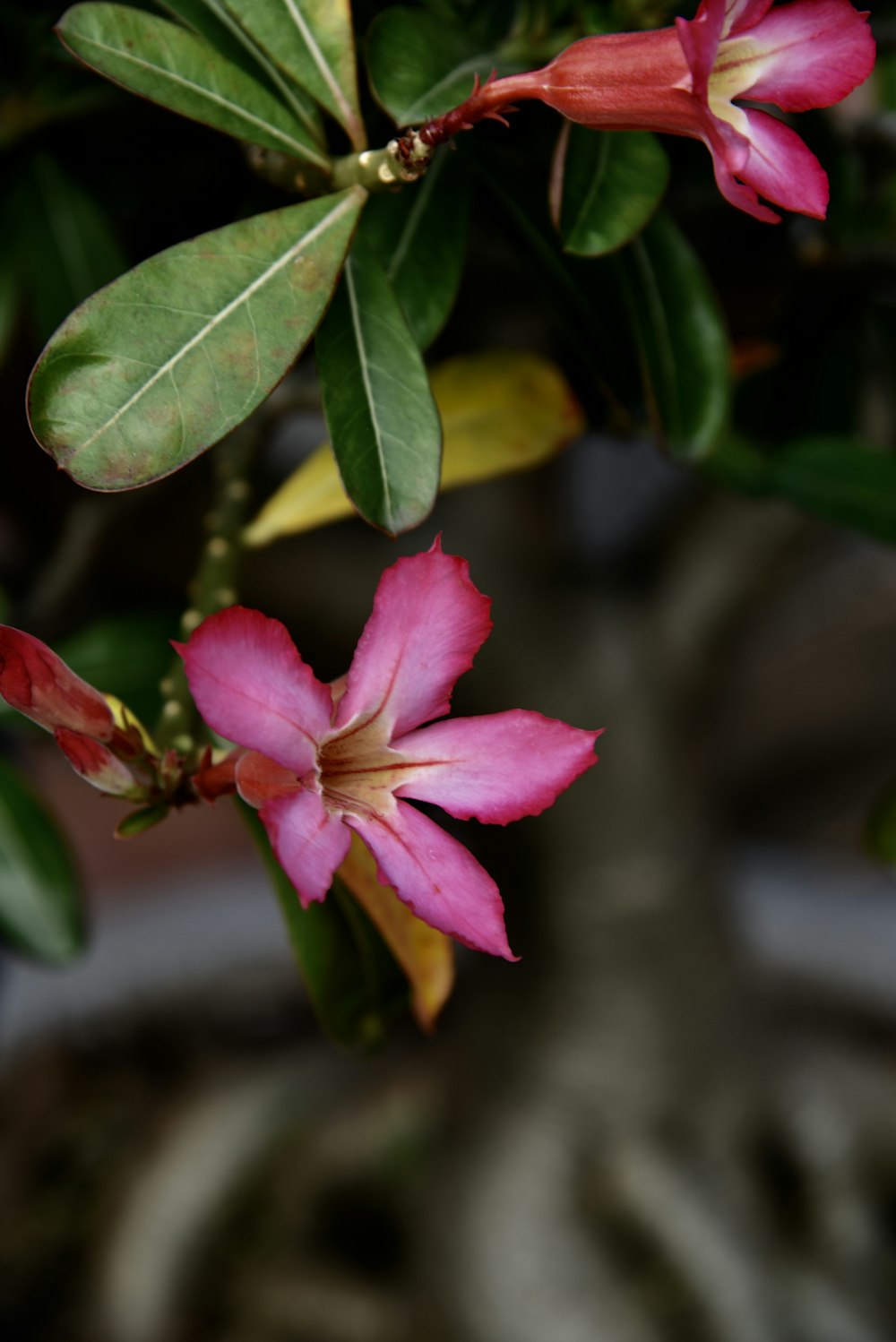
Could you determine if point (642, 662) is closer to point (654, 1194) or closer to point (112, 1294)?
point (654, 1194)

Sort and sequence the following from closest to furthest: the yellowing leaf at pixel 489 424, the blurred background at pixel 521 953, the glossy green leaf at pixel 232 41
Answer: the glossy green leaf at pixel 232 41, the yellowing leaf at pixel 489 424, the blurred background at pixel 521 953

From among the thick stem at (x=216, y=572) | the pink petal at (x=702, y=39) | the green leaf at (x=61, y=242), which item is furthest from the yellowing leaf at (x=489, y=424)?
the pink petal at (x=702, y=39)

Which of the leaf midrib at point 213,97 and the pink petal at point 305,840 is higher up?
the leaf midrib at point 213,97

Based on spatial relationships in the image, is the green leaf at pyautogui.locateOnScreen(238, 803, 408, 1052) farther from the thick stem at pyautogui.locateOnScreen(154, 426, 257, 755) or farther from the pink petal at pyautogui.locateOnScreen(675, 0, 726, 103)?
the pink petal at pyautogui.locateOnScreen(675, 0, 726, 103)

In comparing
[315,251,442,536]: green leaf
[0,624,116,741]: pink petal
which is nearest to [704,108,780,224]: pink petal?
[315,251,442,536]: green leaf

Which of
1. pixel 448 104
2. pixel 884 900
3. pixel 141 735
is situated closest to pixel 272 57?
pixel 448 104

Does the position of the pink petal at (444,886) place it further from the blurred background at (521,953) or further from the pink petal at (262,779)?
Answer: the blurred background at (521,953)

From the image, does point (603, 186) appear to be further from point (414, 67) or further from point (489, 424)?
point (489, 424)
